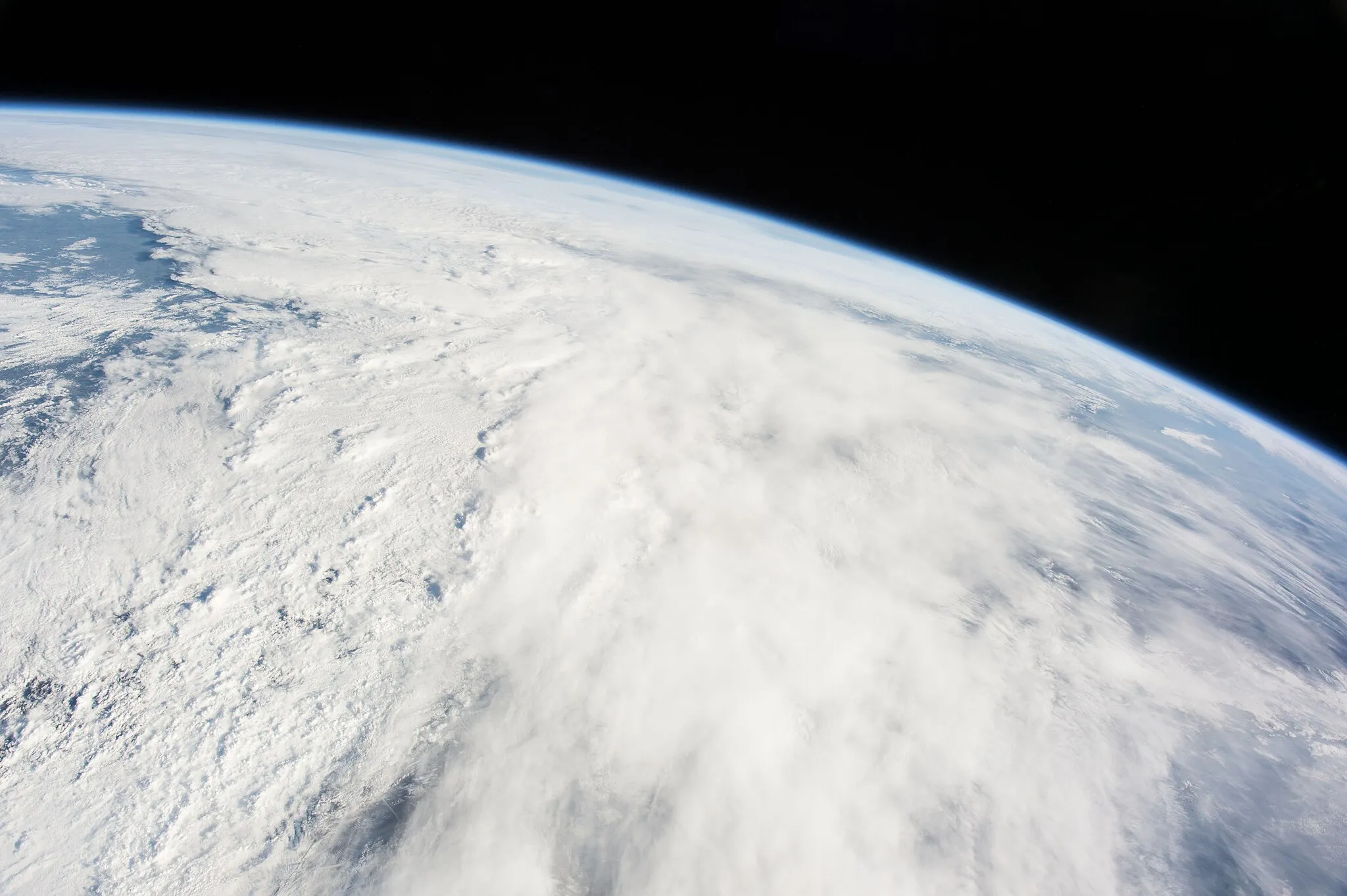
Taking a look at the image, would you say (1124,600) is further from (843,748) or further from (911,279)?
(911,279)

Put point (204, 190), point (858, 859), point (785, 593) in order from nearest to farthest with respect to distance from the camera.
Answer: point (858, 859) → point (785, 593) → point (204, 190)

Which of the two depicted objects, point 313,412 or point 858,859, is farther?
point 313,412

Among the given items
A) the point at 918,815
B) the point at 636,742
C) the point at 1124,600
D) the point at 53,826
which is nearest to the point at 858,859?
the point at 918,815

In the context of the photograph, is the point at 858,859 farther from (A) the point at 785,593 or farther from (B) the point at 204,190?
(B) the point at 204,190

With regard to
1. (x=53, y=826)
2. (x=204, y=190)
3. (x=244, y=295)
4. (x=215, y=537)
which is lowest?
(x=53, y=826)

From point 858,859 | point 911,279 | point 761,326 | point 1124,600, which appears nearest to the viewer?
point 858,859

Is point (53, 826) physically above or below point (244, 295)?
below

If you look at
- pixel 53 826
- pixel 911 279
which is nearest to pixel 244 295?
pixel 53 826
